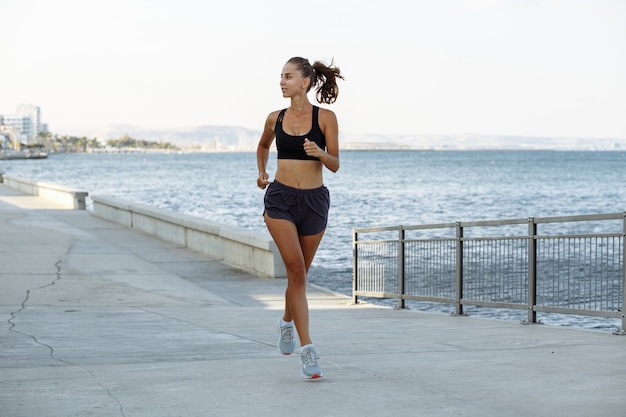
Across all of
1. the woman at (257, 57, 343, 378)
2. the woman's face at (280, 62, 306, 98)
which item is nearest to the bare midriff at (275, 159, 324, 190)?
the woman at (257, 57, 343, 378)

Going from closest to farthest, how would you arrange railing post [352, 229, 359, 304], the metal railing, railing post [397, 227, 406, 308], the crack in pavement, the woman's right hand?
the crack in pavement, the woman's right hand, the metal railing, railing post [397, 227, 406, 308], railing post [352, 229, 359, 304]

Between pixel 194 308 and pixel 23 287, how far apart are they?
2595mm

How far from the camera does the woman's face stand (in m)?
6.96

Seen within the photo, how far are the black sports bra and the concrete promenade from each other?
146 centimetres

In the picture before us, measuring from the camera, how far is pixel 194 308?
1210cm

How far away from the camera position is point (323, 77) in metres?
7.21

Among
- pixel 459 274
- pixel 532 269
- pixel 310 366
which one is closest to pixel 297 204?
pixel 310 366

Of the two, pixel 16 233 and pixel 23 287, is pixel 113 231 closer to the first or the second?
pixel 16 233

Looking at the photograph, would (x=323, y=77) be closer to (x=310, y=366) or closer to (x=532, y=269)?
(x=310, y=366)

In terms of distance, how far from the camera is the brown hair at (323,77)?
7.09 m

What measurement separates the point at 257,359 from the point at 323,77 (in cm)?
213

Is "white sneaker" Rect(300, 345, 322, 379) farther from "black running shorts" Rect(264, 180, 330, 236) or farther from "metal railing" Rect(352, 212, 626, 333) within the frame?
"metal railing" Rect(352, 212, 626, 333)

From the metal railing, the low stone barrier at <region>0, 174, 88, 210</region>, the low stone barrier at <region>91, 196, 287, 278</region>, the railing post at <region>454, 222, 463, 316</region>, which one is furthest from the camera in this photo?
the low stone barrier at <region>0, 174, 88, 210</region>

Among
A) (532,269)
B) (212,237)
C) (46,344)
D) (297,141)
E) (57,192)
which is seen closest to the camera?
(297,141)
